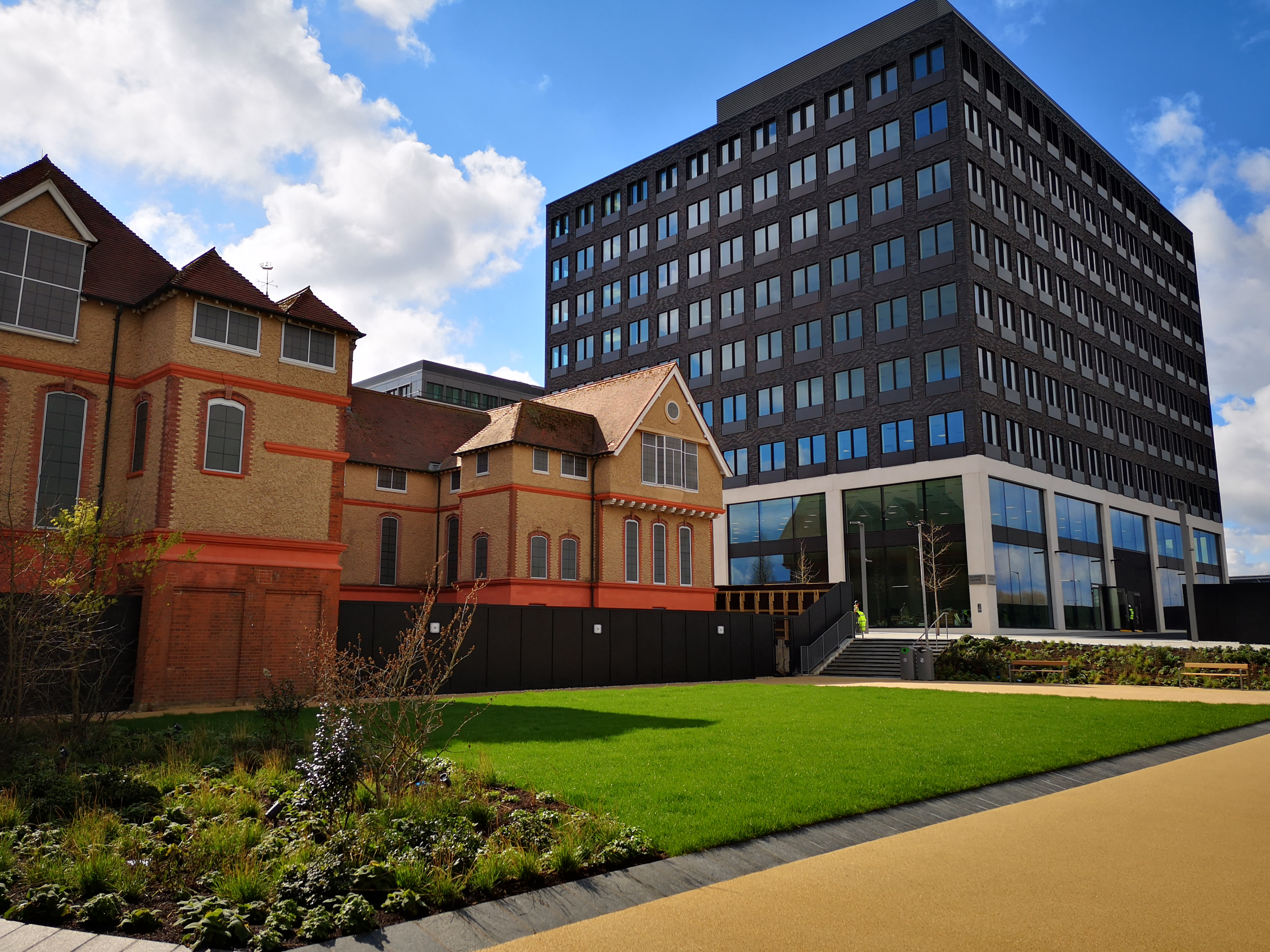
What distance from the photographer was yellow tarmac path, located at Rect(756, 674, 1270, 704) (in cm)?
2395

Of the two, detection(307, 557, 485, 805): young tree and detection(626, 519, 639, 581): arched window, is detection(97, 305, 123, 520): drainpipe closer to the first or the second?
detection(307, 557, 485, 805): young tree

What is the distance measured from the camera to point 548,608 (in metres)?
28.3

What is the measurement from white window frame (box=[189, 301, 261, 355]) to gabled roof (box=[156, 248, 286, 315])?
29cm

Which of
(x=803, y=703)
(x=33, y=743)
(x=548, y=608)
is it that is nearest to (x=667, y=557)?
(x=548, y=608)

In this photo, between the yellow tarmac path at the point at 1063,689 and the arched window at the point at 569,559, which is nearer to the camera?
the yellow tarmac path at the point at 1063,689

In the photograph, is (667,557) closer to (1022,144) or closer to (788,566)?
(788,566)

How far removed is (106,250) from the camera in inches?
966

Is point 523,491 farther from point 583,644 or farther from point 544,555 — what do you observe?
point 583,644

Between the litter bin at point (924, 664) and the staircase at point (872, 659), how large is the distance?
3.11 ft

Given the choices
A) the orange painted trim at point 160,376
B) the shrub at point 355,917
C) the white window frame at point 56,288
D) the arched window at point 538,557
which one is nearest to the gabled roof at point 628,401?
the arched window at point 538,557

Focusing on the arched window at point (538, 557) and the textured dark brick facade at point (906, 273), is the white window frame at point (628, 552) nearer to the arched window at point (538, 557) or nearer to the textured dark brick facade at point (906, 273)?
the arched window at point (538, 557)

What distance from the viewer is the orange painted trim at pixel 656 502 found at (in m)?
38.2

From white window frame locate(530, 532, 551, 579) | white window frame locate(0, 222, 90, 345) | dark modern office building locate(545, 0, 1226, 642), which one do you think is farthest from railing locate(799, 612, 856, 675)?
white window frame locate(0, 222, 90, 345)

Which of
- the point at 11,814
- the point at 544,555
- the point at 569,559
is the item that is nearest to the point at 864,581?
the point at 569,559
